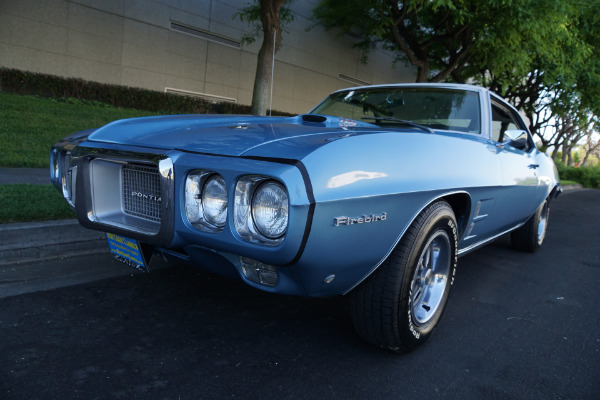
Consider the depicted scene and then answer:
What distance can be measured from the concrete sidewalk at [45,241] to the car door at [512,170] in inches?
123

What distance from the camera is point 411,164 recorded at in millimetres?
2010

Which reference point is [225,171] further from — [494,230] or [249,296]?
[494,230]

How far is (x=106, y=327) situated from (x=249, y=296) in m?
0.87

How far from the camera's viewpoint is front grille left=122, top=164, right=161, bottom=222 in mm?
2029

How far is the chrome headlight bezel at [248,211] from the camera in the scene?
166 cm

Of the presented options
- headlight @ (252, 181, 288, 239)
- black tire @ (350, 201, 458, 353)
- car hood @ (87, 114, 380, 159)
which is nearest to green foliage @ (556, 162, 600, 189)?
black tire @ (350, 201, 458, 353)

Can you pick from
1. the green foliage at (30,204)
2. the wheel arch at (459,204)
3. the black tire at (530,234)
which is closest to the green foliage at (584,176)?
the black tire at (530,234)

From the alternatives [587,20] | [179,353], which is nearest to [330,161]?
[179,353]

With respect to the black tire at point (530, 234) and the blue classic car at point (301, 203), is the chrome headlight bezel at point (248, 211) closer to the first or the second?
the blue classic car at point (301, 203)

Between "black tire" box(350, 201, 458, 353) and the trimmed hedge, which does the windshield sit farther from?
the trimmed hedge

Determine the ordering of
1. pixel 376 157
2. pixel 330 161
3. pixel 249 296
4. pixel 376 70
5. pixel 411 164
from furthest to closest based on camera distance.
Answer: pixel 376 70, pixel 249 296, pixel 411 164, pixel 376 157, pixel 330 161

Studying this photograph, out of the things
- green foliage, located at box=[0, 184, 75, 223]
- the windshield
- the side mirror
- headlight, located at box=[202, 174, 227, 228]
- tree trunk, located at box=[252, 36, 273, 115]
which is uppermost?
tree trunk, located at box=[252, 36, 273, 115]

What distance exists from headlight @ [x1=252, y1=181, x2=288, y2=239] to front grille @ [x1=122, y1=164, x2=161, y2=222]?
1.92 ft

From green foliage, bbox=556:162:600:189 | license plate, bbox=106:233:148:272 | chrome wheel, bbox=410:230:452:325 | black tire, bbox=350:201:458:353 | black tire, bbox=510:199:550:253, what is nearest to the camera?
black tire, bbox=350:201:458:353
